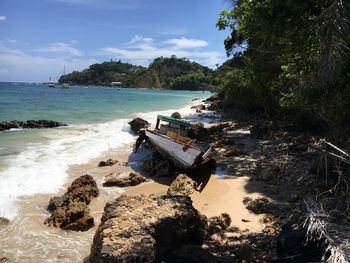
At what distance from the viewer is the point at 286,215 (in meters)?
9.60

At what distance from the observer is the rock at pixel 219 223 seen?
9001 millimetres

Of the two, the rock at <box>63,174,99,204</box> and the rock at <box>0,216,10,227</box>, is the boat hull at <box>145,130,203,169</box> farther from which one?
the rock at <box>0,216,10,227</box>

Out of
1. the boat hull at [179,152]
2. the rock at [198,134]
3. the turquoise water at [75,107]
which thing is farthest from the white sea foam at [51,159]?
the turquoise water at [75,107]

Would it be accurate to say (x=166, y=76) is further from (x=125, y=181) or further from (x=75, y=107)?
(x=125, y=181)

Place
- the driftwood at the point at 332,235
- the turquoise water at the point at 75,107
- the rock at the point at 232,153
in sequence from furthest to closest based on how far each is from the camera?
1. the turquoise water at the point at 75,107
2. the rock at the point at 232,153
3. the driftwood at the point at 332,235

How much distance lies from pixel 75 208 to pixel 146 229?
132 inches

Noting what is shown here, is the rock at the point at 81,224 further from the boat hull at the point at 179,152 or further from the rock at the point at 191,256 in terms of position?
the boat hull at the point at 179,152

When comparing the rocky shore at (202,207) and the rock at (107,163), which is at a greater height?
the rocky shore at (202,207)

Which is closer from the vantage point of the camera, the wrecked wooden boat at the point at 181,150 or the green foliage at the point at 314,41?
the green foliage at the point at 314,41

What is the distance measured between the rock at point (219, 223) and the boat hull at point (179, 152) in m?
4.58

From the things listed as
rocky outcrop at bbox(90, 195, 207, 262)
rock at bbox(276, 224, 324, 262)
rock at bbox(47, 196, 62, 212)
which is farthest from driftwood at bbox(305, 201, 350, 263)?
rock at bbox(47, 196, 62, 212)

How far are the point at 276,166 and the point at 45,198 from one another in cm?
739

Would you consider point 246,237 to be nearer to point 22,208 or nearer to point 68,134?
point 22,208

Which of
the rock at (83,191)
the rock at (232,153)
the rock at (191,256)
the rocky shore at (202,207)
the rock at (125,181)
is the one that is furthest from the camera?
the rock at (232,153)
